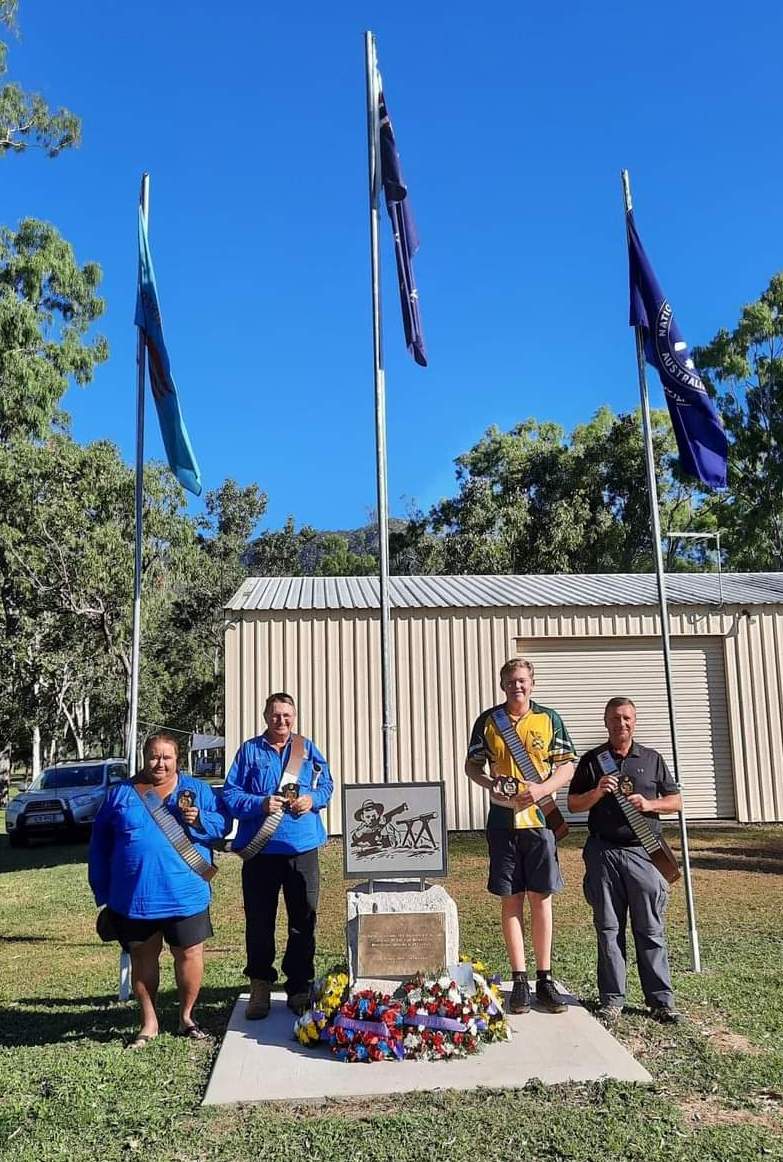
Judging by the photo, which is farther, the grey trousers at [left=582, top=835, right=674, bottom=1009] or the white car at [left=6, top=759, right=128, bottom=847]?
the white car at [left=6, top=759, right=128, bottom=847]

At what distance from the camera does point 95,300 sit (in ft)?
64.5

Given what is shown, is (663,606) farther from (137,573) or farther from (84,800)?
(84,800)

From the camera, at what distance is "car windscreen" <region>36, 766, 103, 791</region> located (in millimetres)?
17641

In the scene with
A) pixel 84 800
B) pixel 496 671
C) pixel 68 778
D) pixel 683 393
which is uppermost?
pixel 683 393

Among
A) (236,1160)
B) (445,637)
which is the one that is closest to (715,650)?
(445,637)

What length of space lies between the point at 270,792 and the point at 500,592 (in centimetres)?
1024

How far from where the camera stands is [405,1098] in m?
4.16

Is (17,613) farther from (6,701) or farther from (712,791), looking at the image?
(712,791)

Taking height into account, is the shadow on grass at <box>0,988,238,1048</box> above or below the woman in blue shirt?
below

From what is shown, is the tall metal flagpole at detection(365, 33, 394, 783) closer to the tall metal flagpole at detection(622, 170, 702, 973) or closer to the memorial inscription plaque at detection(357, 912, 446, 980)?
the memorial inscription plaque at detection(357, 912, 446, 980)

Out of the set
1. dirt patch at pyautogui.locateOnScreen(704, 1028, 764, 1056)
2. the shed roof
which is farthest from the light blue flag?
the shed roof

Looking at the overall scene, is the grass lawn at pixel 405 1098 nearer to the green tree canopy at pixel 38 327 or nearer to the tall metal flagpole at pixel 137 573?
the tall metal flagpole at pixel 137 573

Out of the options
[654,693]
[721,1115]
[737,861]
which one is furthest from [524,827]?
[654,693]

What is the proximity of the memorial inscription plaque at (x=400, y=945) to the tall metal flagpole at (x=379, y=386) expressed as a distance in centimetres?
96
